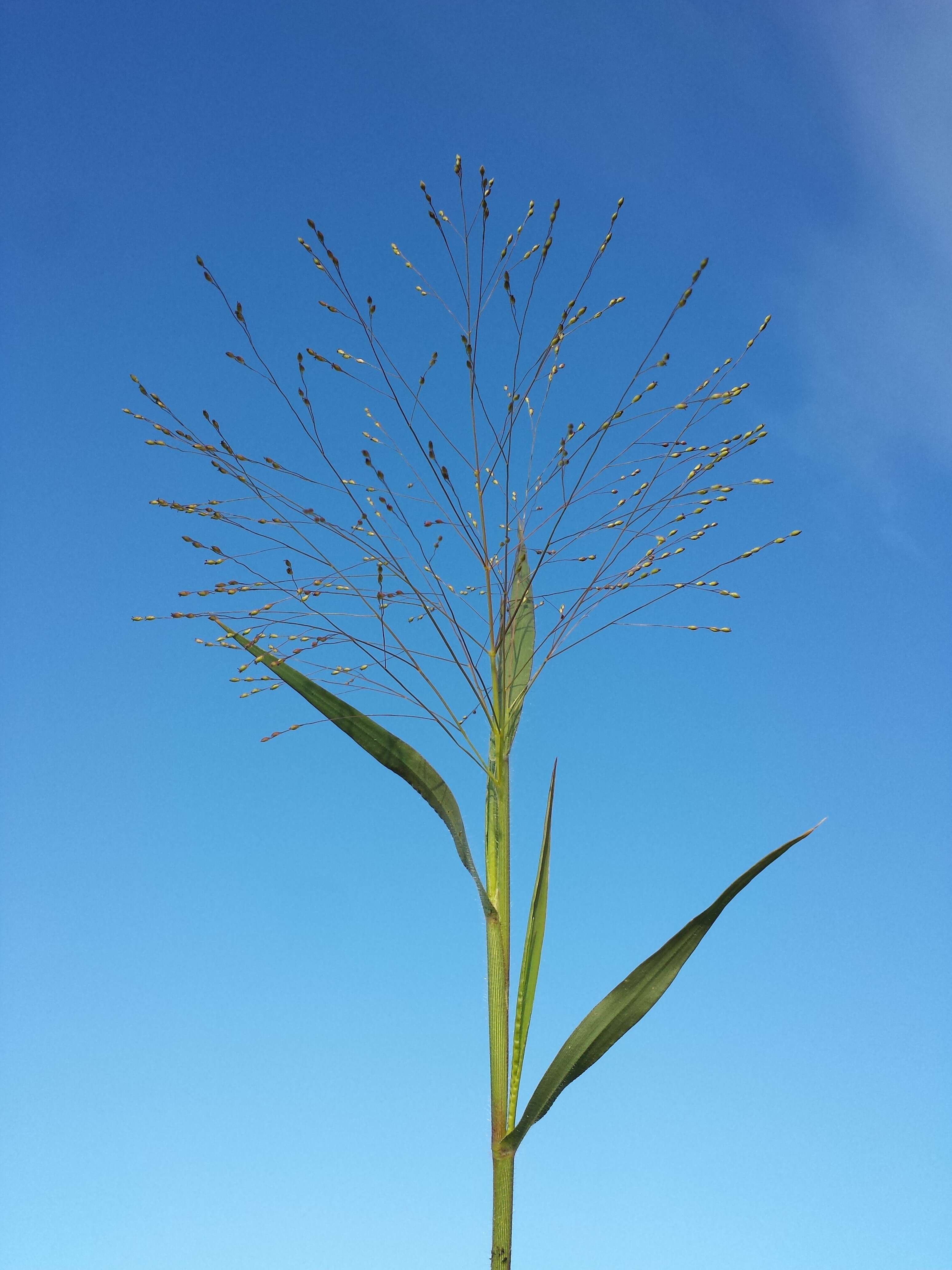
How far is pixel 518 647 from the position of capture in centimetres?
201

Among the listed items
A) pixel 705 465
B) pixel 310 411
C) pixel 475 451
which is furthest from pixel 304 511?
pixel 705 465

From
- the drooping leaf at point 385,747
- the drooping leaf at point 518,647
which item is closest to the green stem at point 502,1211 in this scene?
the drooping leaf at point 385,747

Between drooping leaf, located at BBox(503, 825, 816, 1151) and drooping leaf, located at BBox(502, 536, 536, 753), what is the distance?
448mm

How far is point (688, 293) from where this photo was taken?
169cm

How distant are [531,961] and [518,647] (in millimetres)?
640

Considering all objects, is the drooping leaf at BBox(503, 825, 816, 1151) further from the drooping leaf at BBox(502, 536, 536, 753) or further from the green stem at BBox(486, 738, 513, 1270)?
the drooping leaf at BBox(502, 536, 536, 753)

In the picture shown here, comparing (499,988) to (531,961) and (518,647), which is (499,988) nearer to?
(531,961)

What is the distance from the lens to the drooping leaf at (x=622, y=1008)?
150cm

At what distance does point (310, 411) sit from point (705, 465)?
0.74m

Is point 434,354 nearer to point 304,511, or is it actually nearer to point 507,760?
point 304,511

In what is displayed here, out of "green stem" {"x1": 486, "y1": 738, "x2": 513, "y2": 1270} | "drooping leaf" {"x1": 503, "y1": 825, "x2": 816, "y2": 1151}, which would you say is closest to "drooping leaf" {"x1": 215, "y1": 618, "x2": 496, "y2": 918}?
"green stem" {"x1": 486, "y1": 738, "x2": 513, "y2": 1270}

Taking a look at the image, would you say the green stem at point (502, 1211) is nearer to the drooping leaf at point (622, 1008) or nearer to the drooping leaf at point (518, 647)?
the drooping leaf at point (622, 1008)

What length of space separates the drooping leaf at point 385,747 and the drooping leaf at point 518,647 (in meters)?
0.16

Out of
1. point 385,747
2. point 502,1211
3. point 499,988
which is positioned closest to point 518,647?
point 385,747
